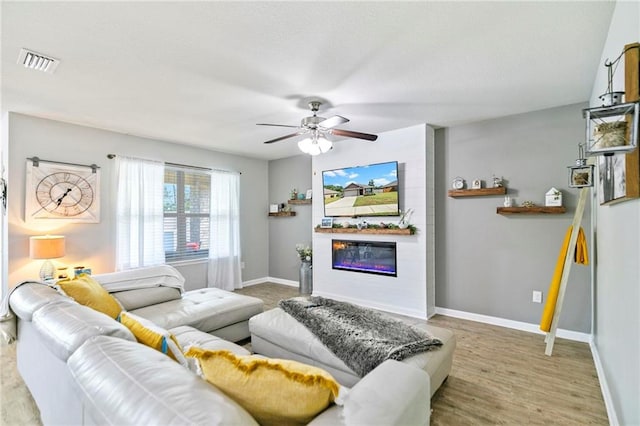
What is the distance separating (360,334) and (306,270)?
3251mm

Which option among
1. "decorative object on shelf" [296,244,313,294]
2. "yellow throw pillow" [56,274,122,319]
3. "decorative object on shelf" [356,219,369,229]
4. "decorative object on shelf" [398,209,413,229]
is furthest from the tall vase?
"yellow throw pillow" [56,274,122,319]

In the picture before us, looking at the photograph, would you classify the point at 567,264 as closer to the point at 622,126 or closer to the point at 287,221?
the point at 622,126

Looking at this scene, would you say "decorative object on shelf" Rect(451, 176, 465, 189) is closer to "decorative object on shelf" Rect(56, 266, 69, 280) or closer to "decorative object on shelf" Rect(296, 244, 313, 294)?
"decorative object on shelf" Rect(296, 244, 313, 294)

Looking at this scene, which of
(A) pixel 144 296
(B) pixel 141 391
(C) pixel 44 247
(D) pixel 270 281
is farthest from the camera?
(D) pixel 270 281

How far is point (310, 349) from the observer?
231 cm

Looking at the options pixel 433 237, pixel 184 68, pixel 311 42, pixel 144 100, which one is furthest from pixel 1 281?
pixel 433 237

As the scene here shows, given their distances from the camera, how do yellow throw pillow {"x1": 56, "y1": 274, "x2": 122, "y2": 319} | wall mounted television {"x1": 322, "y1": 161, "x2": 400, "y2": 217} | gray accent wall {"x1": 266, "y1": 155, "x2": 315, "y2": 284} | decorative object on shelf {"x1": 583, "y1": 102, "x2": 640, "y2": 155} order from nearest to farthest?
decorative object on shelf {"x1": 583, "y1": 102, "x2": 640, "y2": 155}, yellow throw pillow {"x1": 56, "y1": 274, "x2": 122, "y2": 319}, wall mounted television {"x1": 322, "y1": 161, "x2": 400, "y2": 217}, gray accent wall {"x1": 266, "y1": 155, "x2": 315, "y2": 284}

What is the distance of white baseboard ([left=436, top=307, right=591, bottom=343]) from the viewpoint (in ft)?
10.9

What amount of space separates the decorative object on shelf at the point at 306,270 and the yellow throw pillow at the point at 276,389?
172 inches

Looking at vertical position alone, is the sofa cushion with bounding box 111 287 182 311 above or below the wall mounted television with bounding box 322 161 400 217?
below

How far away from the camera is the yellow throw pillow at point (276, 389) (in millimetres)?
1053

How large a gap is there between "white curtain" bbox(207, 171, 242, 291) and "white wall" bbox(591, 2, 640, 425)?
16.4 feet

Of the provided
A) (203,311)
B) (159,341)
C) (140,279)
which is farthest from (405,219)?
(159,341)

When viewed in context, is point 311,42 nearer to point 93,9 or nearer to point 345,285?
point 93,9
